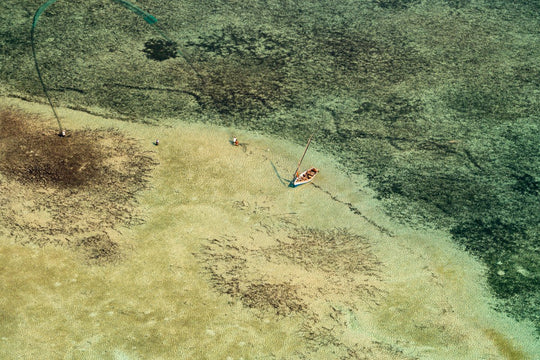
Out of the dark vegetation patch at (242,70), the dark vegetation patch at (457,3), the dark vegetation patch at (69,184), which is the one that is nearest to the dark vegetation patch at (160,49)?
the dark vegetation patch at (242,70)

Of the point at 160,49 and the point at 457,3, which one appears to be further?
the point at 457,3

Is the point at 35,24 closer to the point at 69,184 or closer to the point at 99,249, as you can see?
the point at 69,184

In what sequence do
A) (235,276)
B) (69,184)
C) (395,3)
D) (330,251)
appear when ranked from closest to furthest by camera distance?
1. (235,276)
2. (330,251)
3. (69,184)
4. (395,3)

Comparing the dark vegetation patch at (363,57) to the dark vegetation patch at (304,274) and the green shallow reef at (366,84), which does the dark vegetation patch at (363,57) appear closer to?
the green shallow reef at (366,84)

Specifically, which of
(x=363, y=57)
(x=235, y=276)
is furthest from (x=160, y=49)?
(x=235, y=276)

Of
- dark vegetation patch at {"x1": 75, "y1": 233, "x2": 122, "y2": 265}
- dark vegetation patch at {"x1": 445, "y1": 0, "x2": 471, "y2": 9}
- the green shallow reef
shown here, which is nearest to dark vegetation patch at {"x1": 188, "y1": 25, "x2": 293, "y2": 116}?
the green shallow reef
